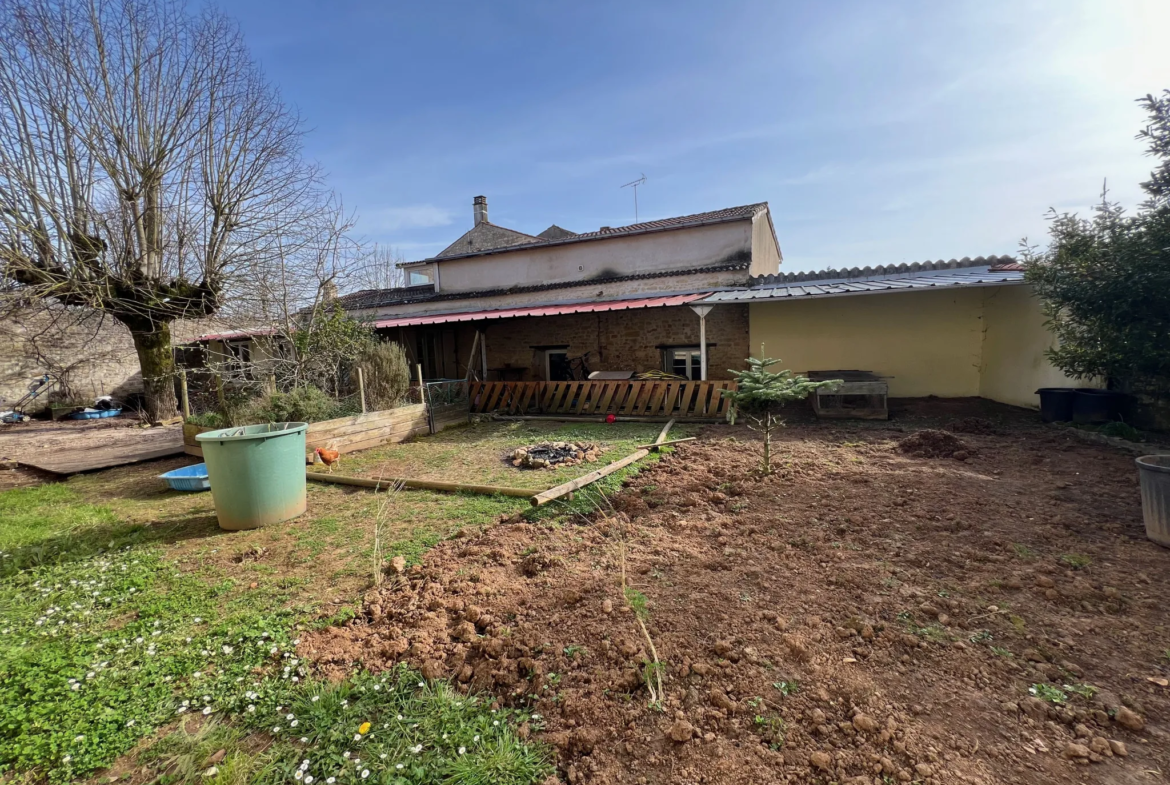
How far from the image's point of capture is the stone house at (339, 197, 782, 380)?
12.3m

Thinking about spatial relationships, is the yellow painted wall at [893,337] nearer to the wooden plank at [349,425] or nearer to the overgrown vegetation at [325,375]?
the wooden plank at [349,425]

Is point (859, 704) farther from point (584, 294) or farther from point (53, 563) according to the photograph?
point (584, 294)

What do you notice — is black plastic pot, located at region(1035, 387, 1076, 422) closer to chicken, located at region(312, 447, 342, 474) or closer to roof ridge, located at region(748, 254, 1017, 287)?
roof ridge, located at region(748, 254, 1017, 287)

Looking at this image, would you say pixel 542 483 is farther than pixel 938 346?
No

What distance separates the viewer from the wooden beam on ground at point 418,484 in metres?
5.19

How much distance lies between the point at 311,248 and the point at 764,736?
1285 centimetres

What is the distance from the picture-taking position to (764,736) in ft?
6.22

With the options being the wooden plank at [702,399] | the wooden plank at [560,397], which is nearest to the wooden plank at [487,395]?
the wooden plank at [560,397]

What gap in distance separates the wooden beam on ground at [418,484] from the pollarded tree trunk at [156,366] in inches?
295

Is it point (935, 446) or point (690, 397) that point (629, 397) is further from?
point (935, 446)

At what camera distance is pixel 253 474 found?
4473 millimetres

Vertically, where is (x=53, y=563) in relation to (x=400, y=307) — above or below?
below

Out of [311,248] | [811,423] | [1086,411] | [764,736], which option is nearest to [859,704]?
[764,736]

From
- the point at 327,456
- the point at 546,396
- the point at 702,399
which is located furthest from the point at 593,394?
the point at 327,456
